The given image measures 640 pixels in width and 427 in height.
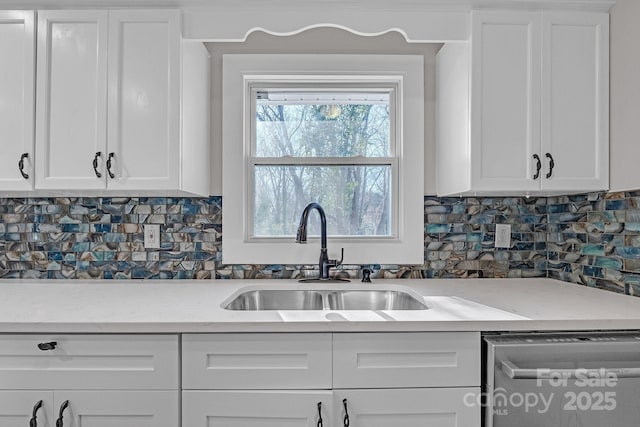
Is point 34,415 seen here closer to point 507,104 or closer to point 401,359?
point 401,359

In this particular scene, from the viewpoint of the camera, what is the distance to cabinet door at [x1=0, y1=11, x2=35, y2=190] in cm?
166

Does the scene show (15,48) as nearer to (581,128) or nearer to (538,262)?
(581,128)

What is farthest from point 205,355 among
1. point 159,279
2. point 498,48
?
point 498,48

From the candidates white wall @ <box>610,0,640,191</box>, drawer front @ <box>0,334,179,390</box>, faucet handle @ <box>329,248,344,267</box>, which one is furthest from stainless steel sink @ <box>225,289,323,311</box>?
white wall @ <box>610,0,640,191</box>

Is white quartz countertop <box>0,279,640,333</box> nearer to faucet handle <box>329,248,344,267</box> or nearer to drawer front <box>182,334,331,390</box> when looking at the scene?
drawer front <box>182,334,331,390</box>

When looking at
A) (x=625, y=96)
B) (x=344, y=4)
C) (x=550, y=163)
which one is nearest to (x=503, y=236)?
(x=550, y=163)

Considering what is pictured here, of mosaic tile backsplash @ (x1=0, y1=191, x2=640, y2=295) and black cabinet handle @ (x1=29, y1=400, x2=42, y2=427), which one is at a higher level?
mosaic tile backsplash @ (x1=0, y1=191, x2=640, y2=295)

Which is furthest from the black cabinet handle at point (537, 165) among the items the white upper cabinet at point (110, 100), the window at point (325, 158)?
the white upper cabinet at point (110, 100)

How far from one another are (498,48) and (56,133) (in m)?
1.81

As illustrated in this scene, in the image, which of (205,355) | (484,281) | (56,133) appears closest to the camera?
(205,355)

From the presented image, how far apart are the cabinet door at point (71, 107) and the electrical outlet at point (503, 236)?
1.80 m

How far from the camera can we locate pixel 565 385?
1286mm

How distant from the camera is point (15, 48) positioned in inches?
65.9

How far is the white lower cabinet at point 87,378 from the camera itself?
1277mm
